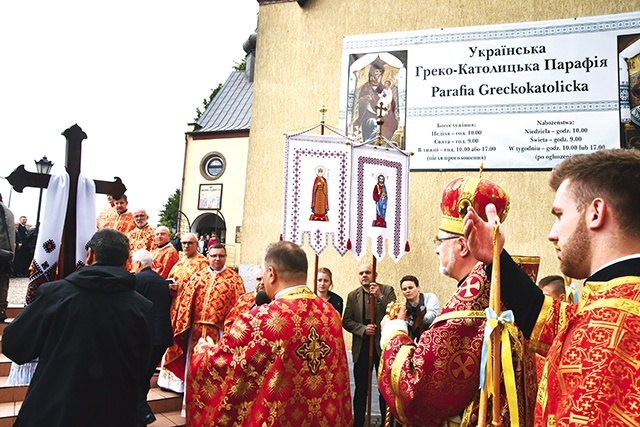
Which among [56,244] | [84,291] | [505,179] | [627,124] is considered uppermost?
[627,124]

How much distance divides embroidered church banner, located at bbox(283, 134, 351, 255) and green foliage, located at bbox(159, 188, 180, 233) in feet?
105

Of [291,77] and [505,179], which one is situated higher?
[291,77]

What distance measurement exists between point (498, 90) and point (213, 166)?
26384 millimetres

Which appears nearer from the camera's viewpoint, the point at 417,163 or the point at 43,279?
the point at 43,279

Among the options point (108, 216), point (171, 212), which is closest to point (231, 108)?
point (171, 212)

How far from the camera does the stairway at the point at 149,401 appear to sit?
5105 mm

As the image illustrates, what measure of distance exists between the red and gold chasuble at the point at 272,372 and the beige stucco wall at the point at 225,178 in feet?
87.3

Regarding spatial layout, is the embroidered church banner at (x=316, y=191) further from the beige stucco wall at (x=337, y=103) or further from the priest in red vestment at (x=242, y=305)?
the beige stucco wall at (x=337, y=103)

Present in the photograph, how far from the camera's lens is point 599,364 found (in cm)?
124

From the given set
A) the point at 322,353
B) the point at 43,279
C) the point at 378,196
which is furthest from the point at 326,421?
the point at 378,196

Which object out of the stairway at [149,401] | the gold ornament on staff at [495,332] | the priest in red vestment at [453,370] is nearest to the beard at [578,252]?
the gold ornament on staff at [495,332]

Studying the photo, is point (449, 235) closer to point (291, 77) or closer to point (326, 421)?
point (326, 421)

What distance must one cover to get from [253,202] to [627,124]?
502cm

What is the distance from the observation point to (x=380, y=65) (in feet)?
25.9
